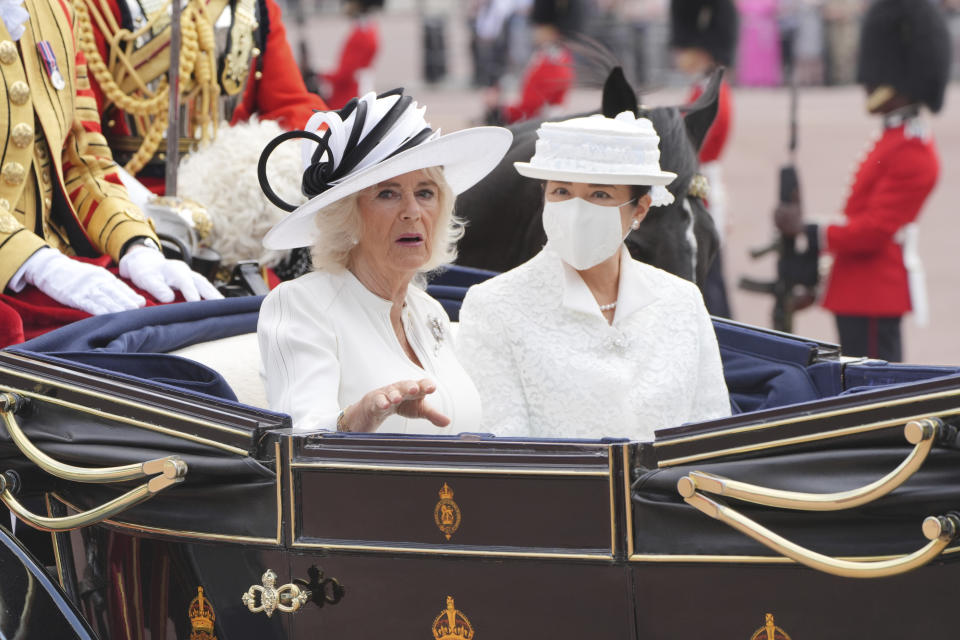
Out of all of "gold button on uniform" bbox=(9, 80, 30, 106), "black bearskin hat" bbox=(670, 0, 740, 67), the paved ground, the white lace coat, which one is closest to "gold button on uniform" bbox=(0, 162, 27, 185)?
"gold button on uniform" bbox=(9, 80, 30, 106)

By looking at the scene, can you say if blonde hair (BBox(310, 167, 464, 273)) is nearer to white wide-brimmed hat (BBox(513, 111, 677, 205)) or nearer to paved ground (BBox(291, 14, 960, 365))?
white wide-brimmed hat (BBox(513, 111, 677, 205))

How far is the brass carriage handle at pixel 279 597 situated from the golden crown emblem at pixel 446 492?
0.26m

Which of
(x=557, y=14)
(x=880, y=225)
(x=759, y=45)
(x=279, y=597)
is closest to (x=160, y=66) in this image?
(x=279, y=597)

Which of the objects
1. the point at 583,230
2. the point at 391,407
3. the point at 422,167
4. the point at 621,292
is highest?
the point at 422,167

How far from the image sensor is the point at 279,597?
220cm

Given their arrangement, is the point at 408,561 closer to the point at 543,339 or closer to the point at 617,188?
the point at 543,339

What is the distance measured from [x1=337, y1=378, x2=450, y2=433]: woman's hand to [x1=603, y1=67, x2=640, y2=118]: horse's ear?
3.62 feet

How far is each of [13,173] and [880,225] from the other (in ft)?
12.1

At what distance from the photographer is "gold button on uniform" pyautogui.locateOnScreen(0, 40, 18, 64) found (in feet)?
9.91

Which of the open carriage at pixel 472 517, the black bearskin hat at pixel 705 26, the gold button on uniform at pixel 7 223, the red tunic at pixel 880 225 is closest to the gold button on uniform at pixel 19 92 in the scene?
the gold button on uniform at pixel 7 223

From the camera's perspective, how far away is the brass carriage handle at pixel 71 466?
2.23 m

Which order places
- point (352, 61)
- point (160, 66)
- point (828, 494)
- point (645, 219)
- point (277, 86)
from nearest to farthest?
point (828, 494) → point (645, 219) → point (160, 66) → point (277, 86) → point (352, 61)

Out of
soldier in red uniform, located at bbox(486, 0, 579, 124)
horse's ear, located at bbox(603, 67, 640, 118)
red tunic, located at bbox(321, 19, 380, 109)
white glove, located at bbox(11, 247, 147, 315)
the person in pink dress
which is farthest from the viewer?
the person in pink dress

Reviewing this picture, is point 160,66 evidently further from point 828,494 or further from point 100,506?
point 828,494
